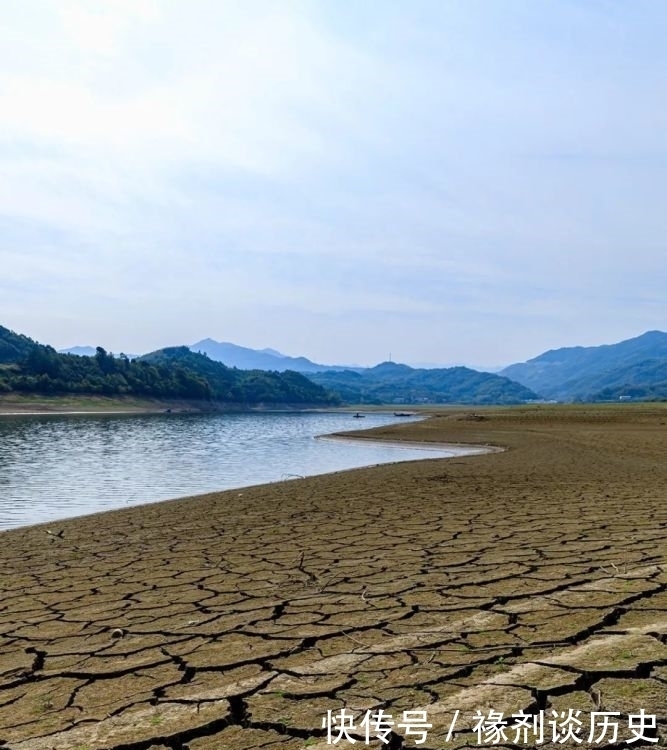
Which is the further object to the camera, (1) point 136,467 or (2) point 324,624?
(1) point 136,467

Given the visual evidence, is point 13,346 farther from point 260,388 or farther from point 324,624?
point 324,624

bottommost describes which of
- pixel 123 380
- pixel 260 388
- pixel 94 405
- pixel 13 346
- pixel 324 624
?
pixel 94 405

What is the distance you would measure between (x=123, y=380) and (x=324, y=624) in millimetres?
111833

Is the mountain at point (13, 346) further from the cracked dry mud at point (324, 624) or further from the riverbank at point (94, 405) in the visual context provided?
the cracked dry mud at point (324, 624)

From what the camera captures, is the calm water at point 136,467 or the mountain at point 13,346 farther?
the mountain at point 13,346

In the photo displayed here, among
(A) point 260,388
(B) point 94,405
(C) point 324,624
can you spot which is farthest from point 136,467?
(A) point 260,388

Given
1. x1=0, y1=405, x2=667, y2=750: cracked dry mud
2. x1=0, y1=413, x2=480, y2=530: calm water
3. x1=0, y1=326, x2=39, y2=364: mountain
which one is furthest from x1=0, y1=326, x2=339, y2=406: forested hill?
x1=0, y1=405, x2=667, y2=750: cracked dry mud

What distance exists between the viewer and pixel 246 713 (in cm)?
330

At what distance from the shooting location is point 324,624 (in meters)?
4.71

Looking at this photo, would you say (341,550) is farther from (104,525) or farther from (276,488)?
(276,488)

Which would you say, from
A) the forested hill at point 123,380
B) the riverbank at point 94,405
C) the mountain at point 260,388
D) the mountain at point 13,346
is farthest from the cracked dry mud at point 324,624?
the mountain at point 13,346

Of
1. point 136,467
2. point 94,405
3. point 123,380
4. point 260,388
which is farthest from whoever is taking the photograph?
point 260,388

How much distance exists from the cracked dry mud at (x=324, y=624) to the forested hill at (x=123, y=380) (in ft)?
293

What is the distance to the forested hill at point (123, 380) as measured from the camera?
3890 inches
